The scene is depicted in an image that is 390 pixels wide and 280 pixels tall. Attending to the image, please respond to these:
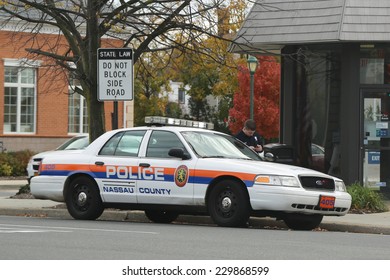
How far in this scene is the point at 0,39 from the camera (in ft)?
126

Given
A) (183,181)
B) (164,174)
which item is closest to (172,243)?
(183,181)

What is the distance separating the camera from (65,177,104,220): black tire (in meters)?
16.6

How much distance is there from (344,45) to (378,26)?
91cm

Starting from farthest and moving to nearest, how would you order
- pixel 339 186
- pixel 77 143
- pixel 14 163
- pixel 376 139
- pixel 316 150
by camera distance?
pixel 14 163 < pixel 77 143 < pixel 316 150 < pixel 376 139 < pixel 339 186

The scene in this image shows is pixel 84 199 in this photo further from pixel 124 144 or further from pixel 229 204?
pixel 229 204

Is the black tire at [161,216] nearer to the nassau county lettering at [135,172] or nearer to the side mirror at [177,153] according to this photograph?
the nassau county lettering at [135,172]

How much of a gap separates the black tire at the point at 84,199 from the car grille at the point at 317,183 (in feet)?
11.3

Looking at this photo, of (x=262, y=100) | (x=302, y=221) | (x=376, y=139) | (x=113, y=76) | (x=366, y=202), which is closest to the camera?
(x=302, y=221)

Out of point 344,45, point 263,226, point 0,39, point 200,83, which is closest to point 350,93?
point 344,45

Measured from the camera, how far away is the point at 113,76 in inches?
740

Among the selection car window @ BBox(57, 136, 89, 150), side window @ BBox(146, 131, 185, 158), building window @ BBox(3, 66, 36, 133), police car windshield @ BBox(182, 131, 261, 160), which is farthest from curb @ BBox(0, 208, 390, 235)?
building window @ BBox(3, 66, 36, 133)

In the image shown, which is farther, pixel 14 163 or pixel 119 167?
pixel 14 163

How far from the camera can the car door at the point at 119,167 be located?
16250mm

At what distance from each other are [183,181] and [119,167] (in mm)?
1243
